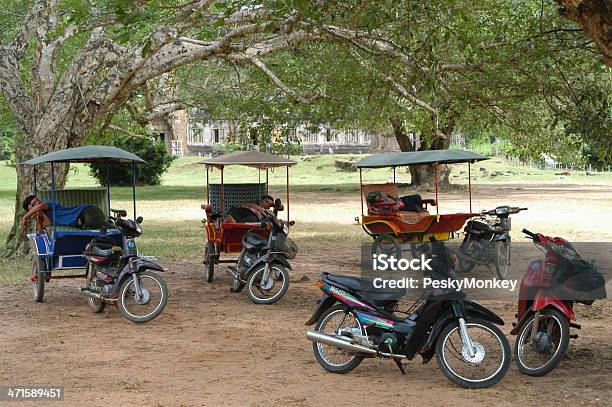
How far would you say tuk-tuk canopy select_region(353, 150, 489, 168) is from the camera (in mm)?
16266

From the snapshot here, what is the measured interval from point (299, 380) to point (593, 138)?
5.37 m

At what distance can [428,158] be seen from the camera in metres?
16.5

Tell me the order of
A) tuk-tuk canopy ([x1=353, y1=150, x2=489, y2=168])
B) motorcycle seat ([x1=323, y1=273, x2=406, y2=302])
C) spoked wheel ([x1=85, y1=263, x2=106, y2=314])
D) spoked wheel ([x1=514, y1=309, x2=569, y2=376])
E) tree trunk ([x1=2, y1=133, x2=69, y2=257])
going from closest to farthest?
1. spoked wheel ([x1=514, y1=309, x2=569, y2=376])
2. motorcycle seat ([x1=323, y1=273, x2=406, y2=302])
3. spoked wheel ([x1=85, y1=263, x2=106, y2=314])
4. tree trunk ([x1=2, y1=133, x2=69, y2=257])
5. tuk-tuk canopy ([x1=353, y1=150, x2=489, y2=168])

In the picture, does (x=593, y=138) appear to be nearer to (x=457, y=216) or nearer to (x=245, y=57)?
(x=457, y=216)

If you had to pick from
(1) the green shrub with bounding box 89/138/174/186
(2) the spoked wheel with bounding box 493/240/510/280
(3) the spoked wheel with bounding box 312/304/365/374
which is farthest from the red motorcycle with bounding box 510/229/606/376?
(1) the green shrub with bounding box 89/138/174/186

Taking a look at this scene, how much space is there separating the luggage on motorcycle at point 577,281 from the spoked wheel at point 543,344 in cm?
20

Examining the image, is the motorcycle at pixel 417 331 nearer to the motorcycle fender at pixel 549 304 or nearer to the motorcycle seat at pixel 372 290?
the motorcycle seat at pixel 372 290

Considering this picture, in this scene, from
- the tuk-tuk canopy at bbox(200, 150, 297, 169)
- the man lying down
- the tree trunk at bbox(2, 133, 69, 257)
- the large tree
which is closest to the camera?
the man lying down

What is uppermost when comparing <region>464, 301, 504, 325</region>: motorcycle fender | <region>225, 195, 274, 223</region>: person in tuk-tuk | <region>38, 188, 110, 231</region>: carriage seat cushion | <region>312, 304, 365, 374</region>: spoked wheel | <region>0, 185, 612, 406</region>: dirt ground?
<region>38, 188, 110, 231</region>: carriage seat cushion

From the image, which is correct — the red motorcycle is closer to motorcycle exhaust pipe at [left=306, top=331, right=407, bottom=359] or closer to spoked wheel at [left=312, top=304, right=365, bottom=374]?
motorcycle exhaust pipe at [left=306, top=331, right=407, bottom=359]

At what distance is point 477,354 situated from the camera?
278 inches

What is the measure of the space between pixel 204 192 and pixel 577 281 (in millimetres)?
36500

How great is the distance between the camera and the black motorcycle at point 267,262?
38.0 feet

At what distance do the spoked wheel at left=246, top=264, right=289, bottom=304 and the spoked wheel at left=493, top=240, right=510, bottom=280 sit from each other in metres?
2.88
